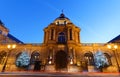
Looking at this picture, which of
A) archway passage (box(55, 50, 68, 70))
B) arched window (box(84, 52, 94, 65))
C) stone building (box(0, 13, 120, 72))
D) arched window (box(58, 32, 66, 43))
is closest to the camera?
stone building (box(0, 13, 120, 72))

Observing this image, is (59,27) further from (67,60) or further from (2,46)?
(2,46)

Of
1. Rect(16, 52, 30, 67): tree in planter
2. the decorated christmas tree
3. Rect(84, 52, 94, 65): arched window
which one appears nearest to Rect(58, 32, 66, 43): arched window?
Rect(84, 52, 94, 65): arched window

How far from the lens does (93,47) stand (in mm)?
39250

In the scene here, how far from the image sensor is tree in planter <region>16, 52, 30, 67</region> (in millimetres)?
36219

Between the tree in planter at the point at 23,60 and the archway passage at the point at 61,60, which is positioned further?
the tree in planter at the point at 23,60

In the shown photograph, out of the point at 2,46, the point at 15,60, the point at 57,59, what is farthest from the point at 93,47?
the point at 2,46

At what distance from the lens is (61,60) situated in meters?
36.8

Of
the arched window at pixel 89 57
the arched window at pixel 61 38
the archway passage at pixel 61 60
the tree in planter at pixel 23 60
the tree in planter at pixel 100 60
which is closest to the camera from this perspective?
the archway passage at pixel 61 60

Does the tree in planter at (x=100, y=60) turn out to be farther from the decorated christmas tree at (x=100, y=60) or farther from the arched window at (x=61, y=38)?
the arched window at (x=61, y=38)

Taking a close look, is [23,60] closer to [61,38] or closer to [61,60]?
[61,60]

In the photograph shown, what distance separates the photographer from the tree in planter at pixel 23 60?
36.2 m

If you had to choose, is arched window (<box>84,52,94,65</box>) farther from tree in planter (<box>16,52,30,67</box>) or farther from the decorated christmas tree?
tree in planter (<box>16,52,30,67</box>)

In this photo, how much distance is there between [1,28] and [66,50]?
29599 mm

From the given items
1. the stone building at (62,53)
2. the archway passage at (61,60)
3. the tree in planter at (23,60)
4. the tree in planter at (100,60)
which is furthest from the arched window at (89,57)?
the tree in planter at (23,60)
